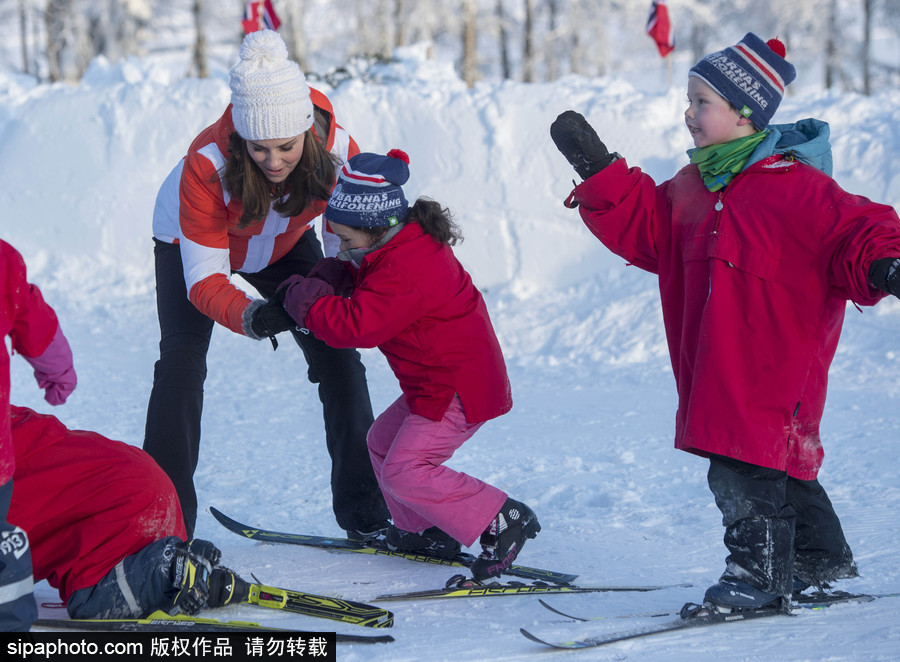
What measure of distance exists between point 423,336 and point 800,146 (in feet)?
4.15

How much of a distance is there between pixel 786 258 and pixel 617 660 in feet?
3.83

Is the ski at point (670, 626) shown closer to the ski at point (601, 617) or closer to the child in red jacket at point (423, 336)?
the ski at point (601, 617)

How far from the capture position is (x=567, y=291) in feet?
26.2

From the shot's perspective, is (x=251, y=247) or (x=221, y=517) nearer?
(x=251, y=247)

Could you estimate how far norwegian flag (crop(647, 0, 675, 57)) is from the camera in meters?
10.3

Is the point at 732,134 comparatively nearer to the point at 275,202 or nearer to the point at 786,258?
the point at 786,258

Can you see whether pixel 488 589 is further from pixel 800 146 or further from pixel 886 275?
pixel 800 146

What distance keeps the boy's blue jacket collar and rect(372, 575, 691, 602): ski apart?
1.40m

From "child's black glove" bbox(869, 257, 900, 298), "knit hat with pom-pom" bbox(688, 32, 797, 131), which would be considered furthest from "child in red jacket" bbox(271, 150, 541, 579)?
"child's black glove" bbox(869, 257, 900, 298)

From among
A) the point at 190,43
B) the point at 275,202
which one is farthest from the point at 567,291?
the point at 190,43

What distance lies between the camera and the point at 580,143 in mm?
2762

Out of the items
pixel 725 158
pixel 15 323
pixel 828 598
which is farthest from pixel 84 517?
pixel 828 598

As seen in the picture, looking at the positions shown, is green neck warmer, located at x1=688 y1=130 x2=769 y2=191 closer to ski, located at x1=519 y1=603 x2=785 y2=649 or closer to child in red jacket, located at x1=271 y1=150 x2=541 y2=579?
child in red jacket, located at x1=271 y1=150 x2=541 y2=579

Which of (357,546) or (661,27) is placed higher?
(661,27)
